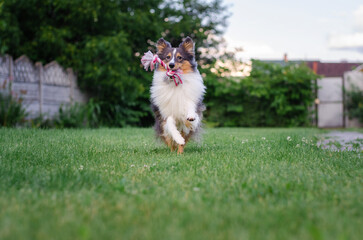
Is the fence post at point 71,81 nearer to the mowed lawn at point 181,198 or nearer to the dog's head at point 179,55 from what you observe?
the dog's head at point 179,55

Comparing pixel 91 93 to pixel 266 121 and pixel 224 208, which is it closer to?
pixel 266 121

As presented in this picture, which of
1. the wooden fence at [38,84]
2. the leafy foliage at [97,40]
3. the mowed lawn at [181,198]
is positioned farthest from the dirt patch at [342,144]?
the wooden fence at [38,84]

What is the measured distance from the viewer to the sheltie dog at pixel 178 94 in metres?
4.96

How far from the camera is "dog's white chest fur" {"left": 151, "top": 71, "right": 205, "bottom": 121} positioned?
499 centimetres

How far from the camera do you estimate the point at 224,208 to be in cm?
226

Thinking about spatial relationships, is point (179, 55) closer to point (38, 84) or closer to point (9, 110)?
point (9, 110)

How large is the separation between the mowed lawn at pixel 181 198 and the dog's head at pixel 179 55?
1339 mm

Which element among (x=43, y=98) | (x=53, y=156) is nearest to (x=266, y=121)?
(x=43, y=98)

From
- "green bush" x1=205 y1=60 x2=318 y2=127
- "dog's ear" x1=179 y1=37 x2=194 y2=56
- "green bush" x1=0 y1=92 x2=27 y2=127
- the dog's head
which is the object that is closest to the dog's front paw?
the dog's head

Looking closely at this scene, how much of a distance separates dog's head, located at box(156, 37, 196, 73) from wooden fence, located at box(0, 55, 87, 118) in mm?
6003

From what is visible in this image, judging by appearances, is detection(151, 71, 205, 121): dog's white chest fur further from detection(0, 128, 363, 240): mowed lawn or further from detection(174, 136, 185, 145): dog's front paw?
detection(0, 128, 363, 240): mowed lawn

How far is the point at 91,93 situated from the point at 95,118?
130 cm

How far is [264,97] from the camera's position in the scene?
1562cm

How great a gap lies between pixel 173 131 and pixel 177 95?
49 centimetres
